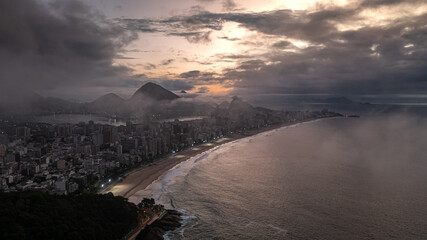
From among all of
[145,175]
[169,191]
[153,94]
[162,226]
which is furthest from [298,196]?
[153,94]

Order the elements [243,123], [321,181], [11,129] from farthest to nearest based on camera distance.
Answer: [243,123] < [11,129] < [321,181]

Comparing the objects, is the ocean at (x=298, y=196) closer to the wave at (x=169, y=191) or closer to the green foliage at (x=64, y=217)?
the wave at (x=169, y=191)

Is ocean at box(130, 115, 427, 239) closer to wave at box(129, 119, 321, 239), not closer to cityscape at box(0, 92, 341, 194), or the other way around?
wave at box(129, 119, 321, 239)

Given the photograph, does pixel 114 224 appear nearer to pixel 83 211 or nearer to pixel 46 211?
pixel 83 211

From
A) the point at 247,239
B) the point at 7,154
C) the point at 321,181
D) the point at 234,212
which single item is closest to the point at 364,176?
the point at 321,181

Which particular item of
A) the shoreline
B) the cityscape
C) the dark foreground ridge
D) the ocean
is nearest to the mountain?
the cityscape

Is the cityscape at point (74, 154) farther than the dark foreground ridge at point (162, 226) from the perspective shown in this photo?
Yes

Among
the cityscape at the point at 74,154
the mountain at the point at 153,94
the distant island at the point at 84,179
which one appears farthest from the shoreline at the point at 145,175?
the mountain at the point at 153,94
